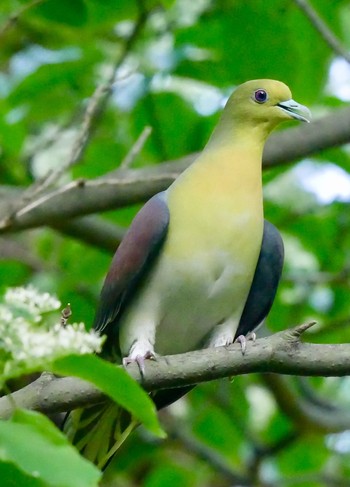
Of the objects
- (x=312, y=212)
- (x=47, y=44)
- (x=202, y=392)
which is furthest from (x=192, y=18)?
(x=202, y=392)

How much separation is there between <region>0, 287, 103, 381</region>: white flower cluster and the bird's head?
7.01ft

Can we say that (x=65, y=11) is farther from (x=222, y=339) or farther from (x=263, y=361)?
(x=263, y=361)

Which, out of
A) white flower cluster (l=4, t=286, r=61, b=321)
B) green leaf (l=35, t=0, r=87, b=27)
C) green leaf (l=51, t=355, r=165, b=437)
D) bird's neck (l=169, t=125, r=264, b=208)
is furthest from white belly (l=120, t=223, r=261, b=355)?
green leaf (l=51, t=355, r=165, b=437)

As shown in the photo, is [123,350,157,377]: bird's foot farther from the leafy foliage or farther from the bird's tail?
the leafy foliage

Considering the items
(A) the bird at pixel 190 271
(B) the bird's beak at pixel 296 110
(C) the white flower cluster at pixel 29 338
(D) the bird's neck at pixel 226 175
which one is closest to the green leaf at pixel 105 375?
(C) the white flower cluster at pixel 29 338

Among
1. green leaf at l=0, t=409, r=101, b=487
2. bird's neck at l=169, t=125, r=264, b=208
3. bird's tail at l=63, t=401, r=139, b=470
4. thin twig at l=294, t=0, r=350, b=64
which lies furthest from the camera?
thin twig at l=294, t=0, r=350, b=64

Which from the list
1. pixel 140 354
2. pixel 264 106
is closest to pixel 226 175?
pixel 264 106

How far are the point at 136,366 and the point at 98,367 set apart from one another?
116 centimetres

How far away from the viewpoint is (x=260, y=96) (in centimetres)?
404

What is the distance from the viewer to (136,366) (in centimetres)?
300

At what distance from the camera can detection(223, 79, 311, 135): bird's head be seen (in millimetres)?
4012

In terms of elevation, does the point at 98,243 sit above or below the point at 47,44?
below

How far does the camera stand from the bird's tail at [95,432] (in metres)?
3.62

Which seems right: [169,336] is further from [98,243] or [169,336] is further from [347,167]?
[347,167]
